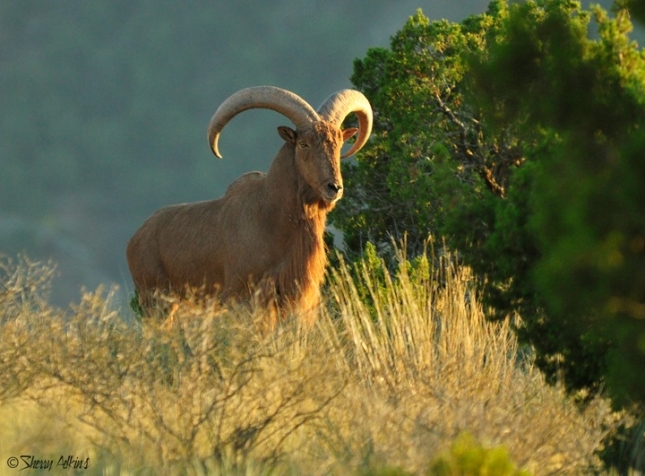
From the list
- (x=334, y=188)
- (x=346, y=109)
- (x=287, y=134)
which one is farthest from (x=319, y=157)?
→ (x=346, y=109)

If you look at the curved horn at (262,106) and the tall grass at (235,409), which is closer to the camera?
the tall grass at (235,409)

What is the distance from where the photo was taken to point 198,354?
7.65 meters

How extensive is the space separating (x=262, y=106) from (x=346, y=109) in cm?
107

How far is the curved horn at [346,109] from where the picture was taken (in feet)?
46.2

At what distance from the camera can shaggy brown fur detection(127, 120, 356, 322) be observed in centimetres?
1343

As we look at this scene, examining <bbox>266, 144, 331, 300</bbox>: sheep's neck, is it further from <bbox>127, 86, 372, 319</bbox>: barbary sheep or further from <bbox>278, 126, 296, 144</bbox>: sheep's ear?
<bbox>278, 126, 296, 144</bbox>: sheep's ear

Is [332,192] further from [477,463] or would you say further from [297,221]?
[477,463]

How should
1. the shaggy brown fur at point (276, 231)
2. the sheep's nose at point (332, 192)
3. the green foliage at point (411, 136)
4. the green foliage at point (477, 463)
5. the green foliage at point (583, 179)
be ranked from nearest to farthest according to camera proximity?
the green foliage at point (583, 179) < the green foliage at point (477, 463) < the sheep's nose at point (332, 192) < the shaggy brown fur at point (276, 231) < the green foliage at point (411, 136)

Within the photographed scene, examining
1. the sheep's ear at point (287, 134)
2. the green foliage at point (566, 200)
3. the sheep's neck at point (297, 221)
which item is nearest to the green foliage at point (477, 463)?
the green foliage at point (566, 200)

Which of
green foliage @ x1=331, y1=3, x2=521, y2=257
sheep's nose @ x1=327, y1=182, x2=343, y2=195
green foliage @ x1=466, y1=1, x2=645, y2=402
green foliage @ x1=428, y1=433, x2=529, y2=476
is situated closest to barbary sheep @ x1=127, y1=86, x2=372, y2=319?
sheep's nose @ x1=327, y1=182, x2=343, y2=195

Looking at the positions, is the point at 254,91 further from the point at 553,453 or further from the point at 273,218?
the point at 553,453

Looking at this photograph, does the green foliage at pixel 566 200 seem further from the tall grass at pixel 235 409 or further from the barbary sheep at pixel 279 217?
the barbary sheep at pixel 279 217

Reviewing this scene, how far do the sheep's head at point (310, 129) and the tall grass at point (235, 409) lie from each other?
4322 millimetres

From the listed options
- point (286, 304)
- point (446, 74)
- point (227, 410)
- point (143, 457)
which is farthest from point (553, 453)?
point (446, 74)
